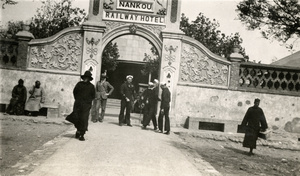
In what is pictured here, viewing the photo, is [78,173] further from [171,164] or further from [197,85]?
[197,85]

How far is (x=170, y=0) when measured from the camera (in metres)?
13.8

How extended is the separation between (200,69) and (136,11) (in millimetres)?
3688

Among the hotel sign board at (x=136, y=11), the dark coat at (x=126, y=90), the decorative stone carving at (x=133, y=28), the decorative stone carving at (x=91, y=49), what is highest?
the hotel sign board at (x=136, y=11)

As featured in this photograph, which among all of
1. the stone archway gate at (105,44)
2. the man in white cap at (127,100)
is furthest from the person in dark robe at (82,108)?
the stone archway gate at (105,44)

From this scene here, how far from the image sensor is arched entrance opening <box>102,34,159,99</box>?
3316 centimetres

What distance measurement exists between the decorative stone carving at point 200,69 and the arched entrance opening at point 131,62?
18.5 m

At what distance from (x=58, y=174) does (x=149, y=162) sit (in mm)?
1918

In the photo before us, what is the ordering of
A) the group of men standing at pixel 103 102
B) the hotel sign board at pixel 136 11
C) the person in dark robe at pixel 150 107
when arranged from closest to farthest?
the group of men standing at pixel 103 102 < the person in dark robe at pixel 150 107 < the hotel sign board at pixel 136 11

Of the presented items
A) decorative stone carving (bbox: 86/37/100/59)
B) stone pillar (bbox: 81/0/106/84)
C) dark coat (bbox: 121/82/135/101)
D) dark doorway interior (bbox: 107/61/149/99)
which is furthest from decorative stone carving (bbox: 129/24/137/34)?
dark doorway interior (bbox: 107/61/149/99)

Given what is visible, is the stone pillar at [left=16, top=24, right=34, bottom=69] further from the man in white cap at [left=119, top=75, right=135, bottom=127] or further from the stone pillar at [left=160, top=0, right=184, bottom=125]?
the stone pillar at [left=160, top=0, right=184, bottom=125]

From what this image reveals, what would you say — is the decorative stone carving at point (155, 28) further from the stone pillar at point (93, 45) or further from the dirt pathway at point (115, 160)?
the dirt pathway at point (115, 160)

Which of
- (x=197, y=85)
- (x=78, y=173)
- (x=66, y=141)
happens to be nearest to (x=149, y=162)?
(x=78, y=173)

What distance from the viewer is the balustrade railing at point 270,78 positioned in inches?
555

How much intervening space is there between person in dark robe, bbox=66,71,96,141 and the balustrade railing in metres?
7.64
